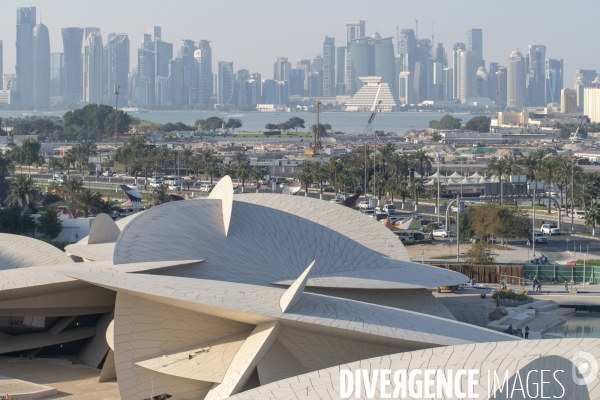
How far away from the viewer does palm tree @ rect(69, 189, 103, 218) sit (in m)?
46.8

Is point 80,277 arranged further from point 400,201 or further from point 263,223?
point 400,201

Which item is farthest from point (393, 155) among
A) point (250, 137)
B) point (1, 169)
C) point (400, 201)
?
point (250, 137)

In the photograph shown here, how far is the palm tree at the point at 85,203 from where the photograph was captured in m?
46.8

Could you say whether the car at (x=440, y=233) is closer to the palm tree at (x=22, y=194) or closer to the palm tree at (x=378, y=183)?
the palm tree at (x=378, y=183)

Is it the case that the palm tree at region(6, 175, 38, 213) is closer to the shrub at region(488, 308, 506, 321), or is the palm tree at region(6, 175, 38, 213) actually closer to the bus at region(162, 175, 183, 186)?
the bus at region(162, 175, 183, 186)

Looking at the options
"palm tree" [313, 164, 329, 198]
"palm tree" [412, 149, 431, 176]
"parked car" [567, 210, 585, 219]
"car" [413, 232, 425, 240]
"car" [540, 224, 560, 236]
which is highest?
"palm tree" [412, 149, 431, 176]

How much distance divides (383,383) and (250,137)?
455ft

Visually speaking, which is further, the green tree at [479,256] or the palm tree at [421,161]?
the palm tree at [421,161]

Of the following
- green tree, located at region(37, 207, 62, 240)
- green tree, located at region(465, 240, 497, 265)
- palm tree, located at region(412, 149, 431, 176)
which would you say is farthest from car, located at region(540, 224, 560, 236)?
palm tree, located at region(412, 149, 431, 176)

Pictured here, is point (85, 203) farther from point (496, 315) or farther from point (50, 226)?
point (496, 315)

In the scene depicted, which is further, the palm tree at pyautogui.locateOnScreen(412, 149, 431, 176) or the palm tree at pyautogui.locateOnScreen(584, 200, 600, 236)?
the palm tree at pyautogui.locateOnScreen(412, 149, 431, 176)

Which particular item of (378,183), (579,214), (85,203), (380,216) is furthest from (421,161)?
(85,203)

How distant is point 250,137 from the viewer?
495ft

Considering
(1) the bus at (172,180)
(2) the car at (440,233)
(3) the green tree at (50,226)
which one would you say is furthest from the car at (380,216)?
Result: (1) the bus at (172,180)
